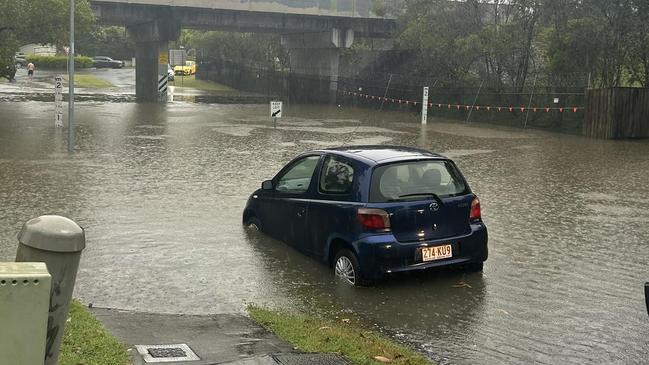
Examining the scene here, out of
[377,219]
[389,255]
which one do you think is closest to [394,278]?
[389,255]

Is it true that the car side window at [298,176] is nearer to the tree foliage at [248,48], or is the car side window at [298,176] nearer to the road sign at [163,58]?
the road sign at [163,58]

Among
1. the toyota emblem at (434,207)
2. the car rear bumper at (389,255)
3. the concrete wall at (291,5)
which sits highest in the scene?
the concrete wall at (291,5)

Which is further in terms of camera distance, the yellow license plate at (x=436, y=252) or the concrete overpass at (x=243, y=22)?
the concrete overpass at (x=243, y=22)

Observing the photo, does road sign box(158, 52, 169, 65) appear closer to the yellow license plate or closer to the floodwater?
the floodwater

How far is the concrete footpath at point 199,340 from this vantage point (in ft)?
17.7

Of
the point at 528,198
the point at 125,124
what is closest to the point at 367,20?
the point at 125,124

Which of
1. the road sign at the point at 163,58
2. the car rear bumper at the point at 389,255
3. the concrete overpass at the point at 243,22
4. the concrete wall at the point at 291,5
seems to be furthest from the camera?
the road sign at the point at 163,58

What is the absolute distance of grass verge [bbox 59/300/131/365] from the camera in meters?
5.20

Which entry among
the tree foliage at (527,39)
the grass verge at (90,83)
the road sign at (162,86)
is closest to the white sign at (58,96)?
the tree foliage at (527,39)

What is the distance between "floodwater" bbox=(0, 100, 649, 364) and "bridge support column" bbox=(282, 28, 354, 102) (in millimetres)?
31873

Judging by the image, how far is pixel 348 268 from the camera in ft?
27.2

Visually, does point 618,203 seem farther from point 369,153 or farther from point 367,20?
point 367,20

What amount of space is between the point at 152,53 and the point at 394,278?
46.3m

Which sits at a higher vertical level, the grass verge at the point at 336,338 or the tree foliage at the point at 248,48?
the tree foliage at the point at 248,48
